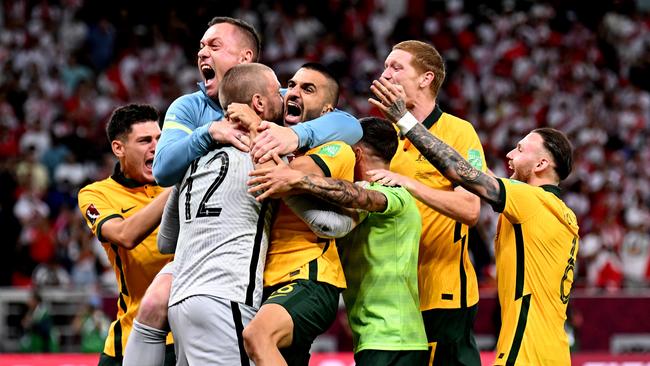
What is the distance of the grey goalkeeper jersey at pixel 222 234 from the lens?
5.13m

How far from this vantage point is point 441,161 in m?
5.74

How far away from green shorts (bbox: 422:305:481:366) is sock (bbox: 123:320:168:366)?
1559mm

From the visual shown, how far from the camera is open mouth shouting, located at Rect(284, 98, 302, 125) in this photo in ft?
19.2

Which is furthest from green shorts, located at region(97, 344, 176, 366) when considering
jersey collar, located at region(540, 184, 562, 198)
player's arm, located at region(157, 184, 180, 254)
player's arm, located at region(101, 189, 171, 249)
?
jersey collar, located at region(540, 184, 562, 198)

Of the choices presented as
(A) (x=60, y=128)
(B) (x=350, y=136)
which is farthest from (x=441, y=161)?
(A) (x=60, y=128)

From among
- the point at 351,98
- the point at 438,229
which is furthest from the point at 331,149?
the point at 351,98

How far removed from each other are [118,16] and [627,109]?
30.3ft

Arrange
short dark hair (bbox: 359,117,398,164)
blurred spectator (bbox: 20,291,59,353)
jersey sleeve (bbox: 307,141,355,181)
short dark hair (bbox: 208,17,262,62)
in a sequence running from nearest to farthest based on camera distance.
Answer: jersey sleeve (bbox: 307,141,355,181) → short dark hair (bbox: 359,117,398,164) → short dark hair (bbox: 208,17,262,62) → blurred spectator (bbox: 20,291,59,353)

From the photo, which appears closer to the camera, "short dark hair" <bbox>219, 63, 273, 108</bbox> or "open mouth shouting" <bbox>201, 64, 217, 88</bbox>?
"short dark hair" <bbox>219, 63, 273, 108</bbox>

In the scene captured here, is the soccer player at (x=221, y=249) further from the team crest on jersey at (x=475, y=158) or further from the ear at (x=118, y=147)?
the ear at (x=118, y=147)

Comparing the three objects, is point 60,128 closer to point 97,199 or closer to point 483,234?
point 483,234

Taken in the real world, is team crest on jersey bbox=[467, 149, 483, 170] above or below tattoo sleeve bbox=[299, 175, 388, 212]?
above

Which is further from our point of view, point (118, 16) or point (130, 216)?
point (118, 16)

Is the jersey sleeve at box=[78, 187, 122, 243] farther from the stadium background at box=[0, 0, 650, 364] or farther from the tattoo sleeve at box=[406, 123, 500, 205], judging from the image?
the stadium background at box=[0, 0, 650, 364]
